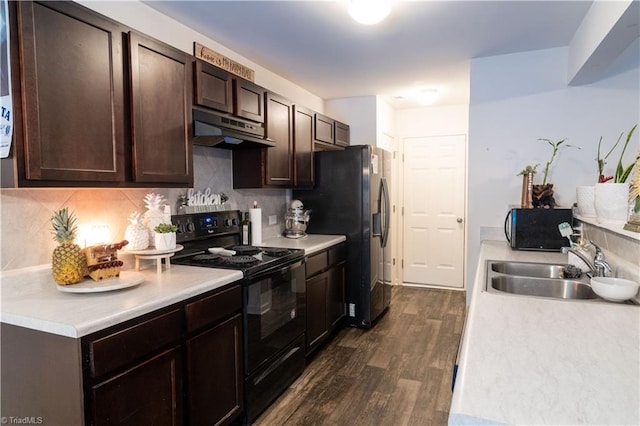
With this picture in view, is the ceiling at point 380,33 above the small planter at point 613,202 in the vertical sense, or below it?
above

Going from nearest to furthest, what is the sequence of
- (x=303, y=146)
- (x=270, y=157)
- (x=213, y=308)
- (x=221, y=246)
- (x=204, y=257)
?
(x=213, y=308) → (x=204, y=257) → (x=221, y=246) → (x=270, y=157) → (x=303, y=146)

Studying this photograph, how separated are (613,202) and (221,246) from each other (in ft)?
7.67

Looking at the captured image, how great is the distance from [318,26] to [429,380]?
2.55 m

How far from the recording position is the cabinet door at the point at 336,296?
3.27 m

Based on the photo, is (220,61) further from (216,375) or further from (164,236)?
(216,375)

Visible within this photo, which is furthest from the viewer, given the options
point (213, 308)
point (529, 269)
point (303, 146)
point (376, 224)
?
point (376, 224)

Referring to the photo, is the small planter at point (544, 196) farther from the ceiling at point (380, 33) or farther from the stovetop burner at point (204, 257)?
the stovetop burner at point (204, 257)

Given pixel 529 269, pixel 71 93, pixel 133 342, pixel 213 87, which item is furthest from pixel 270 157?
pixel 529 269

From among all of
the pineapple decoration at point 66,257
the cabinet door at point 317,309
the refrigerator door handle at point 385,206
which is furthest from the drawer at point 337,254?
the pineapple decoration at point 66,257

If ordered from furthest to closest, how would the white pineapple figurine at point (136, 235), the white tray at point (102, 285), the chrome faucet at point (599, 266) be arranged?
the white pineapple figurine at point (136, 235)
the chrome faucet at point (599, 266)
the white tray at point (102, 285)

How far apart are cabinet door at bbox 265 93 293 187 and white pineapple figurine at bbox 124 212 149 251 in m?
1.12

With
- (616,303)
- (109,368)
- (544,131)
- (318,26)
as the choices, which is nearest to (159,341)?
(109,368)

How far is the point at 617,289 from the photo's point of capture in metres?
1.44

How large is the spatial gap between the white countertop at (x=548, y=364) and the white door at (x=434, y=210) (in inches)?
140
